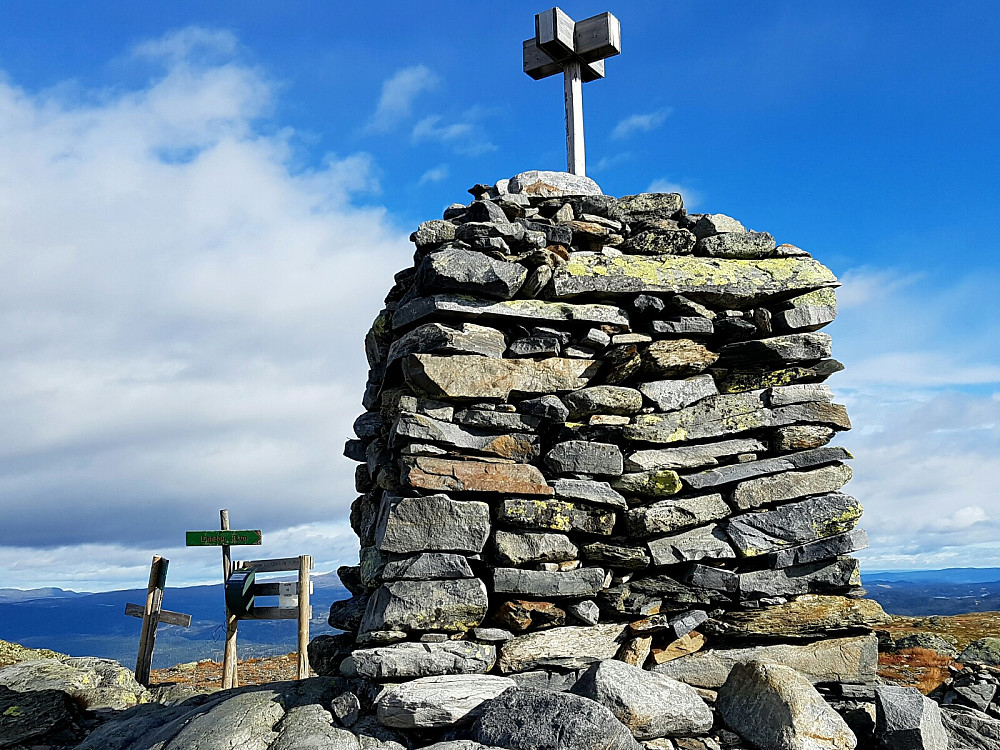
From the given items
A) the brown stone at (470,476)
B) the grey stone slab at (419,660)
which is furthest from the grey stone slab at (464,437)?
the grey stone slab at (419,660)

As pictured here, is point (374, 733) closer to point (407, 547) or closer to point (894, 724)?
point (407, 547)

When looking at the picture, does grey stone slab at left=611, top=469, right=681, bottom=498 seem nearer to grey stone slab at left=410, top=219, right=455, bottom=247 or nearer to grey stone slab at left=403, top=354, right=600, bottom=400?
grey stone slab at left=403, top=354, right=600, bottom=400

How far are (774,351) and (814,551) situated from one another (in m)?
2.17

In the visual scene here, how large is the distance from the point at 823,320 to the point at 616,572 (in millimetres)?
3814

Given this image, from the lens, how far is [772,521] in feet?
26.6

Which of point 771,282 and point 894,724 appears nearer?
point 894,724

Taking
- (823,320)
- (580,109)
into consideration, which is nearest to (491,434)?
(823,320)

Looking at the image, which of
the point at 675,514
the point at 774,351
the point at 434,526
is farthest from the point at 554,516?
the point at 774,351

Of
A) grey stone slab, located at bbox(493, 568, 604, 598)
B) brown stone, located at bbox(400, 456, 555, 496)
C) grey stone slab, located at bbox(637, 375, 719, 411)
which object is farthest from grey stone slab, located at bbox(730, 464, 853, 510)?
brown stone, located at bbox(400, 456, 555, 496)

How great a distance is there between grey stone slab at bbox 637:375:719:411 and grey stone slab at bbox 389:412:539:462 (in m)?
1.38

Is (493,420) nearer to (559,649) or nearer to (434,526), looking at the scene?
(434,526)

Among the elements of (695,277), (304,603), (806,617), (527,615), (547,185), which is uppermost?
(547,185)

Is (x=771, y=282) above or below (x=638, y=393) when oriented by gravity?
above

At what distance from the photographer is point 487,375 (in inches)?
311
